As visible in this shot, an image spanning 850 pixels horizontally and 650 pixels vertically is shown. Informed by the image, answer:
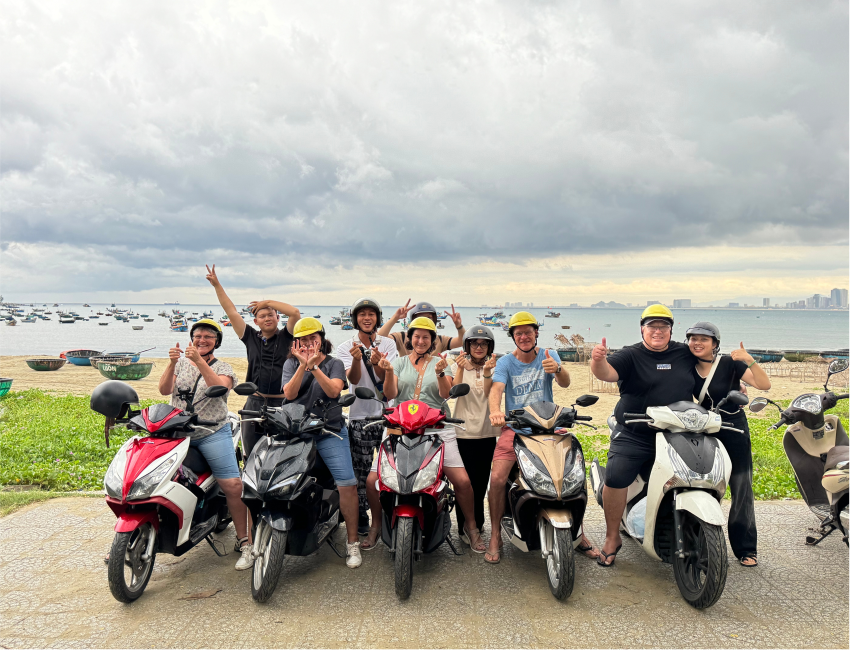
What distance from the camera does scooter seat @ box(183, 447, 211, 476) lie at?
154 inches

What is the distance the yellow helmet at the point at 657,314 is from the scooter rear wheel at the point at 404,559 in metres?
2.35

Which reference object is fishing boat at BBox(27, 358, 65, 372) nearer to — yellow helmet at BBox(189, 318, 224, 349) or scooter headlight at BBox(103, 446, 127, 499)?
yellow helmet at BBox(189, 318, 224, 349)

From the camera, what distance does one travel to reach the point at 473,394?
4.34m

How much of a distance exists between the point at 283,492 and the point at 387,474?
0.69 m

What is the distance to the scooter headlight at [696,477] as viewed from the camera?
3.33m

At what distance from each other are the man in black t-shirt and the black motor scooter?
605mm

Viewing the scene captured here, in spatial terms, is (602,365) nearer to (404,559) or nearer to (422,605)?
(404,559)

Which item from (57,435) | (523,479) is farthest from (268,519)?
(57,435)

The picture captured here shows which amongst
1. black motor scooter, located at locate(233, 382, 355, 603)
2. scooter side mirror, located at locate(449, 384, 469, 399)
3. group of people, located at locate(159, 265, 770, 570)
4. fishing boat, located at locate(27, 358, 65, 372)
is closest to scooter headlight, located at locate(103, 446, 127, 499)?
group of people, located at locate(159, 265, 770, 570)

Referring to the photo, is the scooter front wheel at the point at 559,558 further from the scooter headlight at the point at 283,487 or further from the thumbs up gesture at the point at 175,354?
the thumbs up gesture at the point at 175,354

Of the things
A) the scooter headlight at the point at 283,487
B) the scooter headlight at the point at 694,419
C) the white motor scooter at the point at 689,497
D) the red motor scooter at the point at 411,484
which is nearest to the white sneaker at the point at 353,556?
the red motor scooter at the point at 411,484

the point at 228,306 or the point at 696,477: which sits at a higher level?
the point at 228,306

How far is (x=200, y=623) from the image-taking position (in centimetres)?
314

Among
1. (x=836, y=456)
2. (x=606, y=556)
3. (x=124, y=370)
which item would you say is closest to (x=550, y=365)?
(x=606, y=556)
